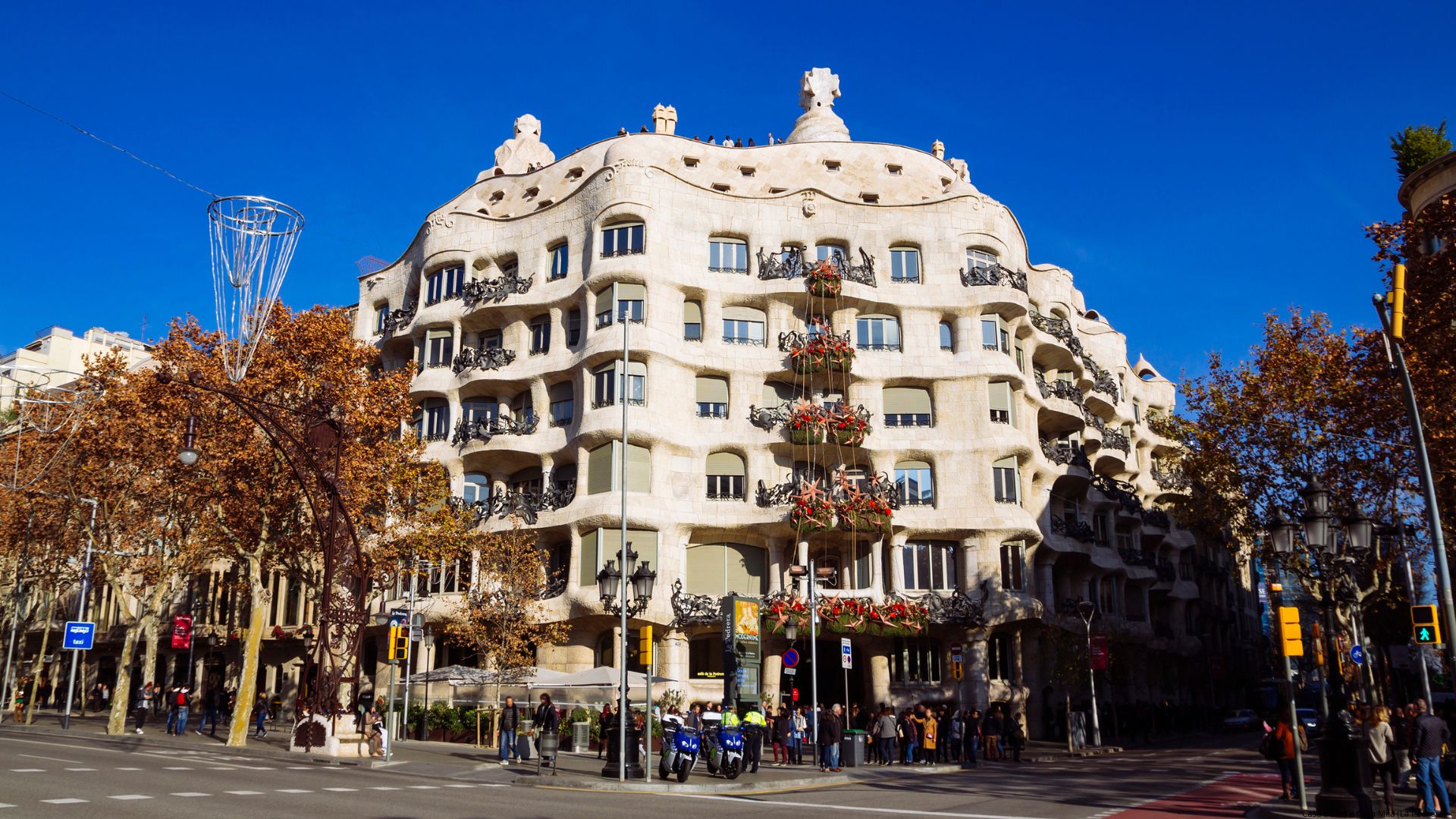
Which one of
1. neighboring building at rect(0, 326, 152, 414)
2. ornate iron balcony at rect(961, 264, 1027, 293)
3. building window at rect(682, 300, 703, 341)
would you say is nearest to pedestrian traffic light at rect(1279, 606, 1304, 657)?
building window at rect(682, 300, 703, 341)

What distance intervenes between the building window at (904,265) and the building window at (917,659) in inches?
577

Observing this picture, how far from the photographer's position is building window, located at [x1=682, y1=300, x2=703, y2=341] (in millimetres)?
45000

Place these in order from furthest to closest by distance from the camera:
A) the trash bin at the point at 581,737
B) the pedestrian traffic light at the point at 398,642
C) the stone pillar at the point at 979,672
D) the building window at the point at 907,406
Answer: the building window at the point at 907,406, the stone pillar at the point at 979,672, the trash bin at the point at 581,737, the pedestrian traffic light at the point at 398,642

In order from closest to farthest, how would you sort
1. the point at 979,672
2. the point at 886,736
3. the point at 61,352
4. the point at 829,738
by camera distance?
1. the point at 829,738
2. the point at 886,736
3. the point at 979,672
4. the point at 61,352

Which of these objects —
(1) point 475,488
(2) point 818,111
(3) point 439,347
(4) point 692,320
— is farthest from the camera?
(2) point 818,111

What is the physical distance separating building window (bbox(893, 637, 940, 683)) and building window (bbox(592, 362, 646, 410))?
13.8 m

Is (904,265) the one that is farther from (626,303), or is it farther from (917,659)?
(917,659)

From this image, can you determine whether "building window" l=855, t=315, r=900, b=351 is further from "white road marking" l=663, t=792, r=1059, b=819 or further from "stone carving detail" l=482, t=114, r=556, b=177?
"white road marking" l=663, t=792, r=1059, b=819

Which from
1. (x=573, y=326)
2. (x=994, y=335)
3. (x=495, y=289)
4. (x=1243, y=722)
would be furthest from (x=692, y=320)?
(x=1243, y=722)

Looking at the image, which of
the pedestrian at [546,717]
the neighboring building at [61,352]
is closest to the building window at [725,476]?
the pedestrian at [546,717]

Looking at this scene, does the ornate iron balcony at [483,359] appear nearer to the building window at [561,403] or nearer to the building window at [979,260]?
the building window at [561,403]

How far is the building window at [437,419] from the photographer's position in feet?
154

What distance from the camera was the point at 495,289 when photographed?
153 ft

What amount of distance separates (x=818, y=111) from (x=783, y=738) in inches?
1368
